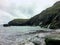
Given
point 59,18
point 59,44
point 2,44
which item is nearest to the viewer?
point 59,44

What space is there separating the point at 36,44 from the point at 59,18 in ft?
245

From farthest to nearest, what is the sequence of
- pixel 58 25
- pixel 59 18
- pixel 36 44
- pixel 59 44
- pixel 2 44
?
pixel 59 18 → pixel 58 25 → pixel 2 44 → pixel 36 44 → pixel 59 44

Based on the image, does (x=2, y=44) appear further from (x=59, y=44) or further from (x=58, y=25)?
(x=58, y=25)

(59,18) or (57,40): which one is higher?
(59,18)

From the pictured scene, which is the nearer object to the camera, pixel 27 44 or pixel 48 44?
pixel 48 44

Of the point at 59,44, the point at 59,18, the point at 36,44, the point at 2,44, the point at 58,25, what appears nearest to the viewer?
the point at 59,44

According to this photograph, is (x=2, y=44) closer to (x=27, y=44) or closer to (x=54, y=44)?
(x=27, y=44)

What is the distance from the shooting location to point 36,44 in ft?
80.7

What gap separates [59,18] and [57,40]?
8014cm

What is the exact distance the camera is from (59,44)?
18.6 m

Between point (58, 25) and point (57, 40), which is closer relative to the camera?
point (57, 40)

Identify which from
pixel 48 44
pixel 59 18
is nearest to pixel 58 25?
pixel 59 18

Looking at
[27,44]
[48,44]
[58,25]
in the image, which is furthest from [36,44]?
[58,25]

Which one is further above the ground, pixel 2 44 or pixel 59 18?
pixel 59 18
